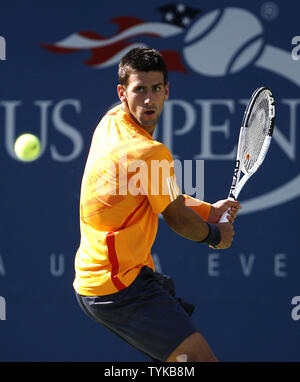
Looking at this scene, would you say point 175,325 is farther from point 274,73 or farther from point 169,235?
point 274,73

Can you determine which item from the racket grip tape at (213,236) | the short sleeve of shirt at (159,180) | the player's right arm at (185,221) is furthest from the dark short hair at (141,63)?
the racket grip tape at (213,236)

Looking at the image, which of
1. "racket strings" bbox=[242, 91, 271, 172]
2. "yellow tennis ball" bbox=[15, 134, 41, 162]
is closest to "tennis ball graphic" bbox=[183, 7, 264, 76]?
"racket strings" bbox=[242, 91, 271, 172]

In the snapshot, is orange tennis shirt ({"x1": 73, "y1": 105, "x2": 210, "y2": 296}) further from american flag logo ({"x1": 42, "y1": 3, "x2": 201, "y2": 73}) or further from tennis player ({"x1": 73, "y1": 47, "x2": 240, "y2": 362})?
american flag logo ({"x1": 42, "y1": 3, "x2": 201, "y2": 73})

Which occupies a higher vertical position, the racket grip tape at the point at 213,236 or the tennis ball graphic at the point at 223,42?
the tennis ball graphic at the point at 223,42

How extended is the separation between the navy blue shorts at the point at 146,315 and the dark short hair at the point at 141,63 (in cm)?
89

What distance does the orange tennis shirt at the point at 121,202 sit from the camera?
334 centimetres

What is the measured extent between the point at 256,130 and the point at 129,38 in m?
1.26

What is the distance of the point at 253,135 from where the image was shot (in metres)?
4.09

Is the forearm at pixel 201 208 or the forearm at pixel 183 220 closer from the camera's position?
the forearm at pixel 183 220

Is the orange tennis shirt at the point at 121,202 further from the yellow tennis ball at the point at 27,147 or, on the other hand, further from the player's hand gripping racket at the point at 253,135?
the yellow tennis ball at the point at 27,147

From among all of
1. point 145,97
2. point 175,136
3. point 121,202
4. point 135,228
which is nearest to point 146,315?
point 135,228

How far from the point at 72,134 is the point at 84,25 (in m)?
0.69

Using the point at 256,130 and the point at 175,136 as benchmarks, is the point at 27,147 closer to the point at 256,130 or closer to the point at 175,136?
the point at 175,136

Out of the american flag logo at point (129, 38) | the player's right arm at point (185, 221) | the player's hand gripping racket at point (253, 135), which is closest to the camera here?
the player's right arm at point (185, 221)
